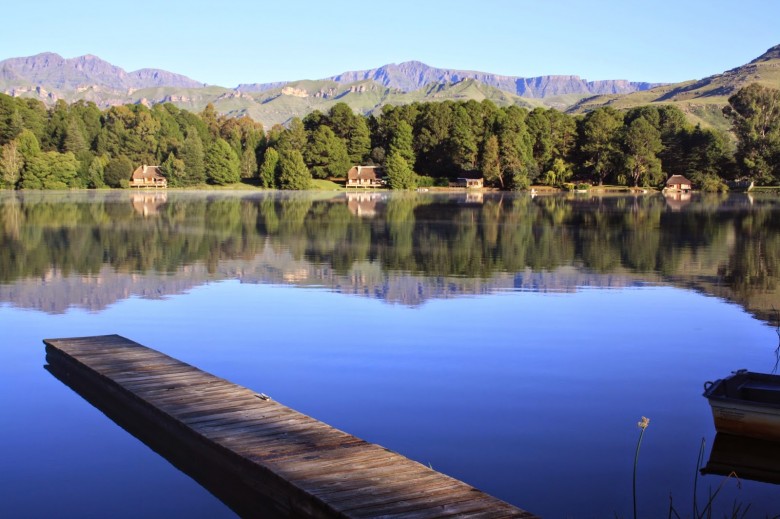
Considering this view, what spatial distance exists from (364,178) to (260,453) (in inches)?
4575

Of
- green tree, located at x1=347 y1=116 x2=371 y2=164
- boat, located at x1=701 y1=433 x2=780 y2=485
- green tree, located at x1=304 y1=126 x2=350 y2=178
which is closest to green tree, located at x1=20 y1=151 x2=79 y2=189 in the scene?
green tree, located at x1=304 y1=126 x2=350 y2=178

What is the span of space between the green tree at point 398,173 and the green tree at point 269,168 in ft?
54.5

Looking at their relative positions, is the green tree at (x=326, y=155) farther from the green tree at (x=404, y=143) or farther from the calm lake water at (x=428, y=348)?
the calm lake water at (x=428, y=348)

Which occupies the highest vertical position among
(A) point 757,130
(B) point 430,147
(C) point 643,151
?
(A) point 757,130

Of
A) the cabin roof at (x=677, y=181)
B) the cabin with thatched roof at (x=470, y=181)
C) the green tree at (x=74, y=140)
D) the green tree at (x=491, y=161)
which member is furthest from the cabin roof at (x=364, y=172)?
the cabin roof at (x=677, y=181)

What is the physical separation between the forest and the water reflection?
208ft

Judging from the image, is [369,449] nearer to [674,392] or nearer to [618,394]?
[618,394]

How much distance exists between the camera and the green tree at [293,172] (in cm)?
11519

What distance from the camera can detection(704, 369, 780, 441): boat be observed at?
31.7 feet

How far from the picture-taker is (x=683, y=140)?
117875 millimetres

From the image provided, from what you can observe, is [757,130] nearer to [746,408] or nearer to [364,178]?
[364,178]

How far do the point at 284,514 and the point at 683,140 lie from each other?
120 meters

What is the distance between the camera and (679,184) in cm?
11500

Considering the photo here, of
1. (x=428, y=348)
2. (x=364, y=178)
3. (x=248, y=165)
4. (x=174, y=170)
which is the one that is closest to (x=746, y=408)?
(x=428, y=348)
